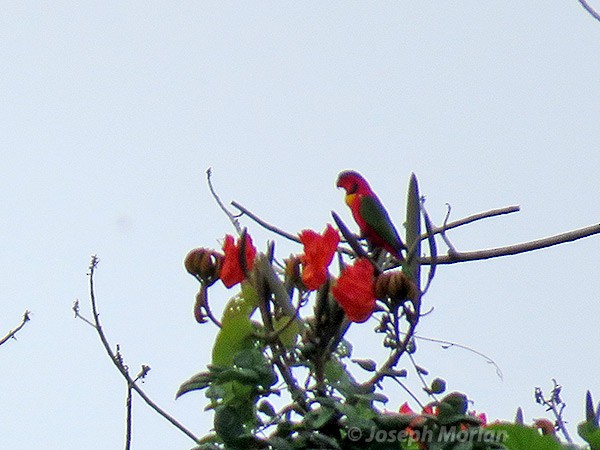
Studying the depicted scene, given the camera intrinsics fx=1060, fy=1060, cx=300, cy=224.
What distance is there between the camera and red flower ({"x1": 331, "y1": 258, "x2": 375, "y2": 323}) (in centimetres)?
133

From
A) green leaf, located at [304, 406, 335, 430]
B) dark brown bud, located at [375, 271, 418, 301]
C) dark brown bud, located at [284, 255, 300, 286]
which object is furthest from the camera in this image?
dark brown bud, located at [284, 255, 300, 286]

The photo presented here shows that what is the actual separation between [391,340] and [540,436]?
0.23 m

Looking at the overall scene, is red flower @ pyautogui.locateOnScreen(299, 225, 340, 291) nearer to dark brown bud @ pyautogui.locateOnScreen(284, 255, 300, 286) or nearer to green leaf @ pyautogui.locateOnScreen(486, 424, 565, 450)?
dark brown bud @ pyautogui.locateOnScreen(284, 255, 300, 286)

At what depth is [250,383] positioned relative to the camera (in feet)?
4.33

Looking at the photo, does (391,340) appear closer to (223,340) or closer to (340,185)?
(223,340)

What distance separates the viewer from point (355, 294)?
134 centimetres

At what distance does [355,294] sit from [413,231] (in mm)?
146

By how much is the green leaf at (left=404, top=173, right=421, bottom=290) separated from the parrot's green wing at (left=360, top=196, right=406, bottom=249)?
0.48 m

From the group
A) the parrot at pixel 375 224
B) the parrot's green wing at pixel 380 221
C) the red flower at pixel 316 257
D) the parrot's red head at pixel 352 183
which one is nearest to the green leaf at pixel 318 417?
the red flower at pixel 316 257

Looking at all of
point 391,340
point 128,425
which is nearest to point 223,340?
point 391,340

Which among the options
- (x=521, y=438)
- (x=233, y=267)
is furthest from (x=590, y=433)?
(x=233, y=267)

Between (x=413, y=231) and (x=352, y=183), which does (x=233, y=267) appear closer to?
(x=413, y=231)

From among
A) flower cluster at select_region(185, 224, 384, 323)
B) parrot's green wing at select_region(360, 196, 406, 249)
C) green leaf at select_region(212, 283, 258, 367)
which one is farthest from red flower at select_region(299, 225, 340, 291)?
parrot's green wing at select_region(360, 196, 406, 249)

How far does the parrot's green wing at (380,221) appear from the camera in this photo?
1.98 meters
